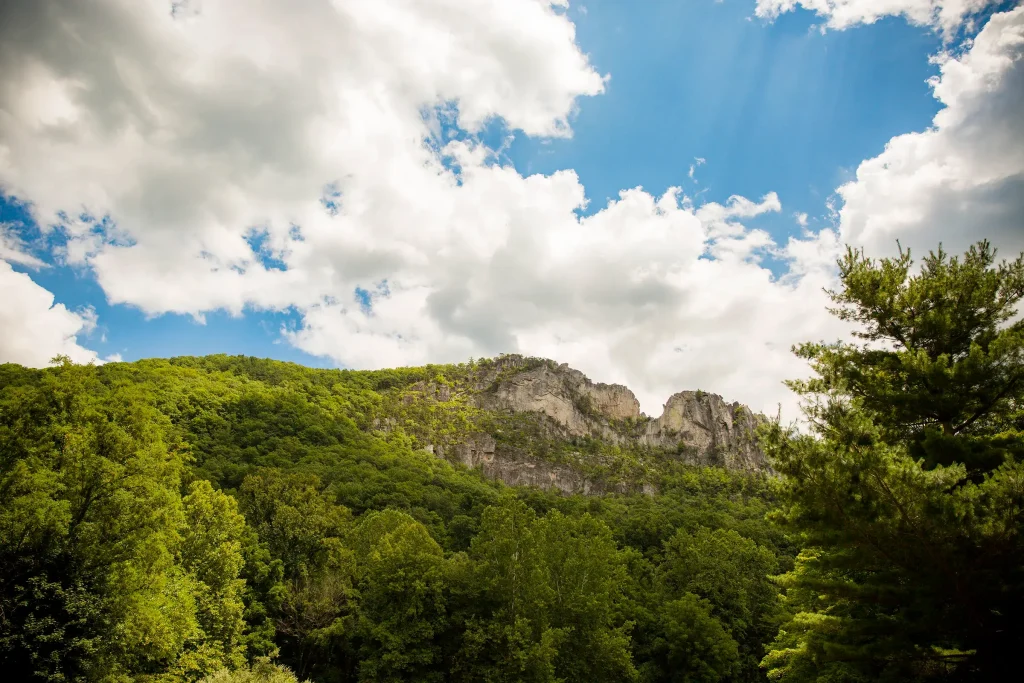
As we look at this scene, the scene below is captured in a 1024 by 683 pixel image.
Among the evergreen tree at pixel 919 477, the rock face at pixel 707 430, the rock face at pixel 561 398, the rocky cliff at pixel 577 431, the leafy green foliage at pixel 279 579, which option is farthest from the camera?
the rock face at pixel 561 398

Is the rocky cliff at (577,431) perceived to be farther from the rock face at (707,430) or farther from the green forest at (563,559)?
the green forest at (563,559)

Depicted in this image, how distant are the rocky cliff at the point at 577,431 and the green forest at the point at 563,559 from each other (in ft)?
156

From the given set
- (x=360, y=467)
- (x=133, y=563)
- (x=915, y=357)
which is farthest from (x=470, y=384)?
(x=915, y=357)

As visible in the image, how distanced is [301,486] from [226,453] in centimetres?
1992

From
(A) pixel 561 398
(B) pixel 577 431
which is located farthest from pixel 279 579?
(A) pixel 561 398

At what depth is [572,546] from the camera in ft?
89.9

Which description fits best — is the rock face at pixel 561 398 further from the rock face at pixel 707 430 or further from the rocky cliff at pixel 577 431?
the rock face at pixel 707 430

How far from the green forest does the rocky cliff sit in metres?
47.6

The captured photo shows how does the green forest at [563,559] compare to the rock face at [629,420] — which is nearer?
the green forest at [563,559]

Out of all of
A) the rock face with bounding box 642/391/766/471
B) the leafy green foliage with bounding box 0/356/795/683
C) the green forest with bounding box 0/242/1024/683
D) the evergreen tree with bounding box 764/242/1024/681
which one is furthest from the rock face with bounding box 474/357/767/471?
the evergreen tree with bounding box 764/242/1024/681

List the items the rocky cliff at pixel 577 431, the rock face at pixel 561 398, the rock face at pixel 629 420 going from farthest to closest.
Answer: the rock face at pixel 561 398 < the rock face at pixel 629 420 < the rocky cliff at pixel 577 431

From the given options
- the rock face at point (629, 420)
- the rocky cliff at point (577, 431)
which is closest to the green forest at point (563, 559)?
the rocky cliff at point (577, 431)

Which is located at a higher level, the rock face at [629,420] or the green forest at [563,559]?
the rock face at [629,420]

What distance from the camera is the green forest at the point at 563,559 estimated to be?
366 inches
